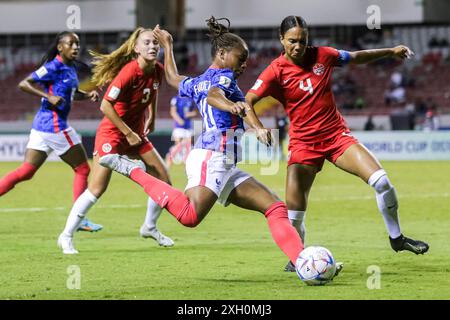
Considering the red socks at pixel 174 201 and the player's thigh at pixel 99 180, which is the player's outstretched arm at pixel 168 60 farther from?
the player's thigh at pixel 99 180

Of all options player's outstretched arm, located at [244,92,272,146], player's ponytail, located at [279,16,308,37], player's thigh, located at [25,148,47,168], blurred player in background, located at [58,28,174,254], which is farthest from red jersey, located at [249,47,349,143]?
player's thigh, located at [25,148,47,168]

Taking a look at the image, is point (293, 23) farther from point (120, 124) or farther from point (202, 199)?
point (120, 124)

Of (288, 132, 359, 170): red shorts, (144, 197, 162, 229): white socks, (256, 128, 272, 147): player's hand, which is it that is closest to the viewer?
(256, 128, 272, 147): player's hand

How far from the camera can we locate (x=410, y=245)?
30.5 feet

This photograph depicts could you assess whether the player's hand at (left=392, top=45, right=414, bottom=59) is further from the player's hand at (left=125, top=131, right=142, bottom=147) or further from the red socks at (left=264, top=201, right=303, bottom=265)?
the player's hand at (left=125, top=131, right=142, bottom=147)

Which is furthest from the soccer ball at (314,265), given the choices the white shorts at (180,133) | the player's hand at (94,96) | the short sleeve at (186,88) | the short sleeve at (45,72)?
the white shorts at (180,133)

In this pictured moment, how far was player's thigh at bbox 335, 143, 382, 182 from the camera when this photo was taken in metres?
9.01

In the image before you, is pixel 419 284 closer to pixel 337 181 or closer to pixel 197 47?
pixel 337 181

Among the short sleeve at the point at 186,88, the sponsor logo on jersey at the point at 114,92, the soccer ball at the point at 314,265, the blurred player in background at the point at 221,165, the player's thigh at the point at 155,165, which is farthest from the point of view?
the player's thigh at the point at 155,165

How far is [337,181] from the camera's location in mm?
22281

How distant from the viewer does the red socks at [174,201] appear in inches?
321

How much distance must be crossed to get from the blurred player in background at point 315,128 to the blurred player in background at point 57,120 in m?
3.89

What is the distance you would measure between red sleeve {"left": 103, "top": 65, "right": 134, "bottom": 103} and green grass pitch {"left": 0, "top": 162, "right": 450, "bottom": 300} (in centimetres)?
168
